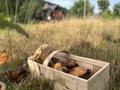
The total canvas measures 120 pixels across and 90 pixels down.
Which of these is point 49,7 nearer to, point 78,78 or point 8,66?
point 78,78

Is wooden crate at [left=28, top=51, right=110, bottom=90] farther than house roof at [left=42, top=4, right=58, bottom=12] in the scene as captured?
No

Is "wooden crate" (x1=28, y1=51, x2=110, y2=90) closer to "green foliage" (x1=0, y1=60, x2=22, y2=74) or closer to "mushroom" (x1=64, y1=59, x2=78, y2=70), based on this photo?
"mushroom" (x1=64, y1=59, x2=78, y2=70)

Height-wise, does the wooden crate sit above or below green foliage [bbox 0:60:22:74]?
below

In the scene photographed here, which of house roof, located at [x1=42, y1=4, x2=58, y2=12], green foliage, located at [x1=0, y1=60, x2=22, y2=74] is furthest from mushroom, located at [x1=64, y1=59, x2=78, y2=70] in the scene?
house roof, located at [x1=42, y1=4, x2=58, y2=12]

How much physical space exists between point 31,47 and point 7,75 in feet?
1.74

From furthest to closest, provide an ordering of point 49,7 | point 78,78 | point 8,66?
point 49,7
point 78,78
point 8,66

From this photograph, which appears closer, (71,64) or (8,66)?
(8,66)

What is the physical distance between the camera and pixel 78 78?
99 cm

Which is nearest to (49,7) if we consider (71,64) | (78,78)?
(71,64)

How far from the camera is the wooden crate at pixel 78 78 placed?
992 millimetres

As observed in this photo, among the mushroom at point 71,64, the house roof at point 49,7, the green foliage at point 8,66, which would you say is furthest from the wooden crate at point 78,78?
the house roof at point 49,7

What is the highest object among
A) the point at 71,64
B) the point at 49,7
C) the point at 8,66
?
the point at 49,7

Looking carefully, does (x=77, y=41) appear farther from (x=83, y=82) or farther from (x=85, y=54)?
(x=83, y=82)

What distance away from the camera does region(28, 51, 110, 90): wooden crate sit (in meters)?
0.99
